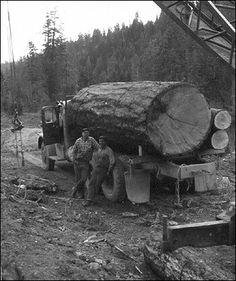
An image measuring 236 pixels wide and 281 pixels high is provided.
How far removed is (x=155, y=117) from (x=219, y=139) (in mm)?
1584

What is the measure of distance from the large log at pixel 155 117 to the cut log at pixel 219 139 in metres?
0.20

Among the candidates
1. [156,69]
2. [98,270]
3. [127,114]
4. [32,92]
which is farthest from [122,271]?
[32,92]

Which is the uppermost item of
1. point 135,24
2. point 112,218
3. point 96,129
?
point 135,24

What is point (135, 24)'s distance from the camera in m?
93.5

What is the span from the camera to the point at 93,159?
32.2ft

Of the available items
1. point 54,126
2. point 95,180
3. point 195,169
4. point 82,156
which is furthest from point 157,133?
point 54,126

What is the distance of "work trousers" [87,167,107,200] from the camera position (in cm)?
945

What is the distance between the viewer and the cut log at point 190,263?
17.3 feet

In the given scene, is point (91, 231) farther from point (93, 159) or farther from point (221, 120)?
point (221, 120)

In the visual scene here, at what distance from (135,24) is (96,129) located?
8700 cm

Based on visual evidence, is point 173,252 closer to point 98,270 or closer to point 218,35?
point 98,270

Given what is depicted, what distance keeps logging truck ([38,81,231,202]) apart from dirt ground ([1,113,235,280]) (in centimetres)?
47

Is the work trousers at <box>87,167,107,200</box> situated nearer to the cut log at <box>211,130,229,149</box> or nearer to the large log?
the large log

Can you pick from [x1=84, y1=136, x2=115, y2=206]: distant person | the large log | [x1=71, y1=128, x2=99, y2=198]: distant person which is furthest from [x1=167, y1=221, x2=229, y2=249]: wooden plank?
[x1=71, y1=128, x2=99, y2=198]: distant person
